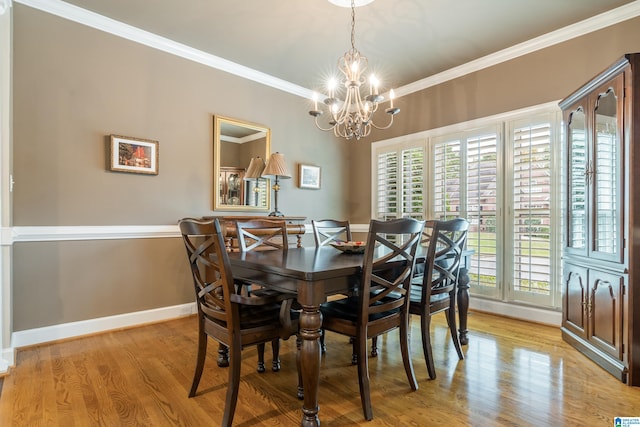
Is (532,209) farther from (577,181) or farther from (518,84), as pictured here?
(518,84)

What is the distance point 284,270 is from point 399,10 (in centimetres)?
239

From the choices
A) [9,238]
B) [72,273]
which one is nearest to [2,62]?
[9,238]

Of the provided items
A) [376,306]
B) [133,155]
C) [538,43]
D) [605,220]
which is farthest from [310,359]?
[538,43]

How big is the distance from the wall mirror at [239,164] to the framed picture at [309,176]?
1.69ft

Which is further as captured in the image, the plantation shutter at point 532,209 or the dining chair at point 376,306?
the plantation shutter at point 532,209

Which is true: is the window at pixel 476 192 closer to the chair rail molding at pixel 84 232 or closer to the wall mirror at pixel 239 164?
the wall mirror at pixel 239 164

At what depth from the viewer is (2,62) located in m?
2.20

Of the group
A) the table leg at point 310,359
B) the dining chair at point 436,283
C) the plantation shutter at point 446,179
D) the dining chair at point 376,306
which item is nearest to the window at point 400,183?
the plantation shutter at point 446,179

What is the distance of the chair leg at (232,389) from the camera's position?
1.56m

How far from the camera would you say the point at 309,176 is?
14.9 ft

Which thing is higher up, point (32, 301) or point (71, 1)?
point (71, 1)

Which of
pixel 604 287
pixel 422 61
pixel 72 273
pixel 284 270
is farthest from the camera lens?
pixel 422 61

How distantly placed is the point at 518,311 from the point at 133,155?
3.91 m

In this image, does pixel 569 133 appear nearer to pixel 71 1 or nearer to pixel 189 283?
pixel 189 283
